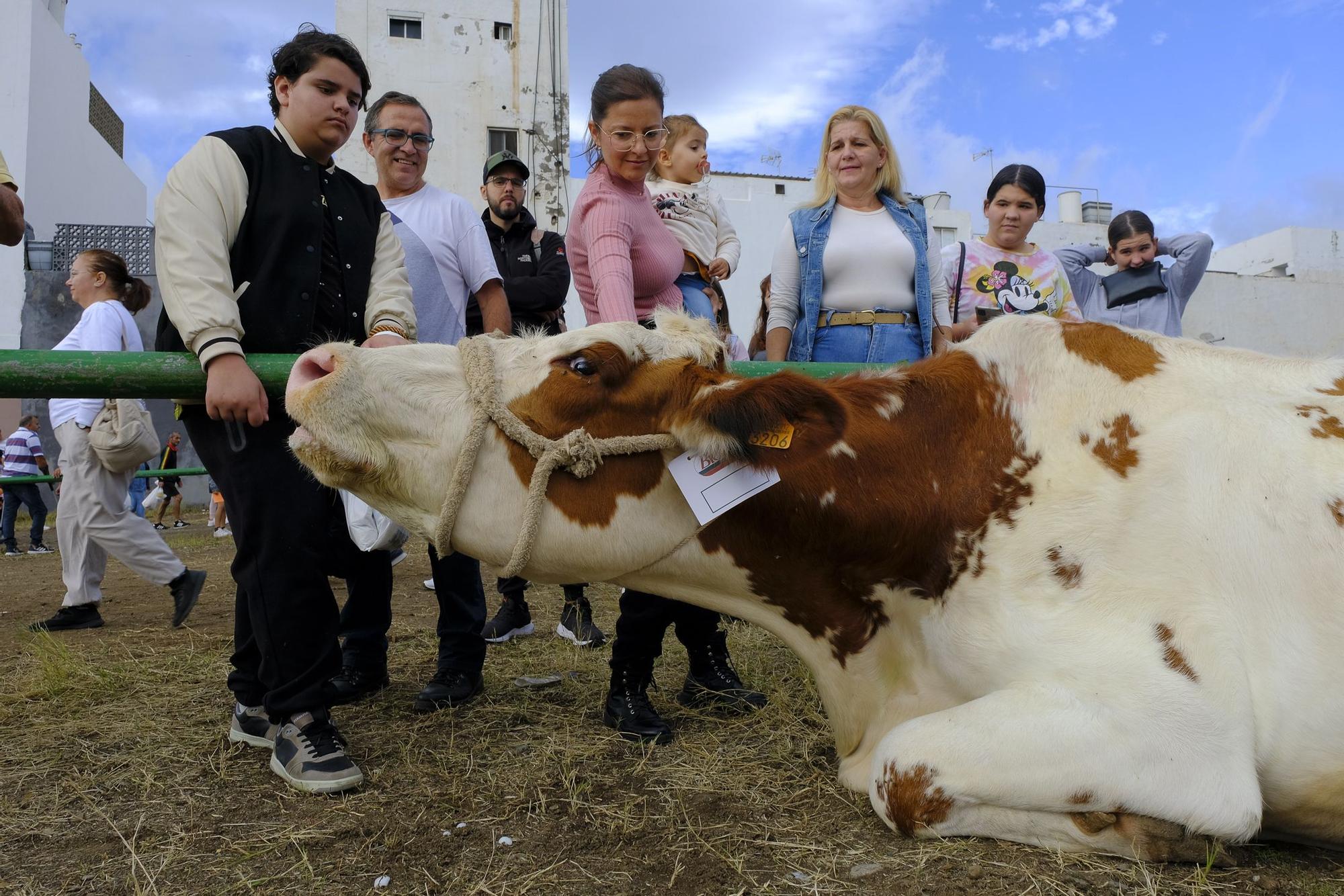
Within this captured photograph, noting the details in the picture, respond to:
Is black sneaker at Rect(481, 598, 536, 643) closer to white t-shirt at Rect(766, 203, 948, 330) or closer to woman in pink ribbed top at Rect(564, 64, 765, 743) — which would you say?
woman in pink ribbed top at Rect(564, 64, 765, 743)

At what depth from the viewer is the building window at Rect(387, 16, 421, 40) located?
26.5m

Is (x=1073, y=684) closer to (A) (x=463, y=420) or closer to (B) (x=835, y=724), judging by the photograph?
(B) (x=835, y=724)

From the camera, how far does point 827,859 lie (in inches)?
90.6

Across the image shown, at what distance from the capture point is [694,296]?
4.29 metres

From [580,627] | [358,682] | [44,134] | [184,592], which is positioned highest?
[44,134]

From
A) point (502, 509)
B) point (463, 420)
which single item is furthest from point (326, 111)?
point (502, 509)

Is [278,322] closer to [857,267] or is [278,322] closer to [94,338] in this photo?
[857,267]

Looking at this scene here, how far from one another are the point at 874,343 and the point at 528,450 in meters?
2.13

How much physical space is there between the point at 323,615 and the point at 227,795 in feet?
1.83

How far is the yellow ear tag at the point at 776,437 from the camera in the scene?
2.49 metres

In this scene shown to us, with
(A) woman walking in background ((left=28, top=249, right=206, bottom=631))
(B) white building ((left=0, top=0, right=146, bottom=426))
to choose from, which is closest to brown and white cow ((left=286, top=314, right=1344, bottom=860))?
(A) woman walking in background ((left=28, top=249, right=206, bottom=631))

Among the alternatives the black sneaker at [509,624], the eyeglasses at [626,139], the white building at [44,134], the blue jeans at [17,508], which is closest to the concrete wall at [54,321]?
the white building at [44,134]

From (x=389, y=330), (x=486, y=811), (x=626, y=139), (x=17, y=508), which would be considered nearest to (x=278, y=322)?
(x=389, y=330)

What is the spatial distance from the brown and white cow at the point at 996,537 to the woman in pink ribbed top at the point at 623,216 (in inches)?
27.7
